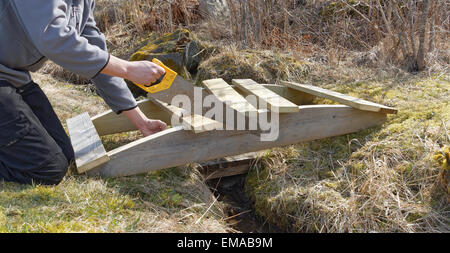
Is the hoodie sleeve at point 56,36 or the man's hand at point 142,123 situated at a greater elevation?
the hoodie sleeve at point 56,36

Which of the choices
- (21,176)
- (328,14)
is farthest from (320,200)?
(328,14)

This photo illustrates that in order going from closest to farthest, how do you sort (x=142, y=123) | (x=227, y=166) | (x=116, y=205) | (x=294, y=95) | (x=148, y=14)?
(x=116, y=205) → (x=142, y=123) → (x=227, y=166) → (x=294, y=95) → (x=148, y=14)

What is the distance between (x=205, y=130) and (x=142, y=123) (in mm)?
612

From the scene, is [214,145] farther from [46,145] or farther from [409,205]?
[409,205]

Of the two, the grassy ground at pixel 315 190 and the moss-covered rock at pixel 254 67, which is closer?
the grassy ground at pixel 315 190

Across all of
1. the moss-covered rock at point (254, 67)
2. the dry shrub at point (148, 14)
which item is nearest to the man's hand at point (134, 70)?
the moss-covered rock at point (254, 67)

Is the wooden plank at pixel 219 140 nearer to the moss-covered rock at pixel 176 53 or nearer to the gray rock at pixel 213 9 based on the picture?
the moss-covered rock at pixel 176 53

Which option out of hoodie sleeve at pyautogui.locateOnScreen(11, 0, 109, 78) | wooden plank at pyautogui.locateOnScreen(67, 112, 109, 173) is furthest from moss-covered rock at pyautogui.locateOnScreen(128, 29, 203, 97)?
hoodie sleeve at pyautogui.locateOnScreen(11, 0, 109, 78)

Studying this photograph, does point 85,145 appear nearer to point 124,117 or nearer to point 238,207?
point 124,117

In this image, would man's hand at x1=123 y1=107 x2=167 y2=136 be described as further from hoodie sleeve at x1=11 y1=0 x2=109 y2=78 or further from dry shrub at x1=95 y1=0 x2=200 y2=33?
dry shrub at x1=95 y1=0 x2=200 y2=33

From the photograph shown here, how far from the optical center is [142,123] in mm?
2979

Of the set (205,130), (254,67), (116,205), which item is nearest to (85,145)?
(116,205)

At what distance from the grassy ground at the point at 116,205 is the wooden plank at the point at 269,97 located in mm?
761

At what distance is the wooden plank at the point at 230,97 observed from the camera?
2.80m
